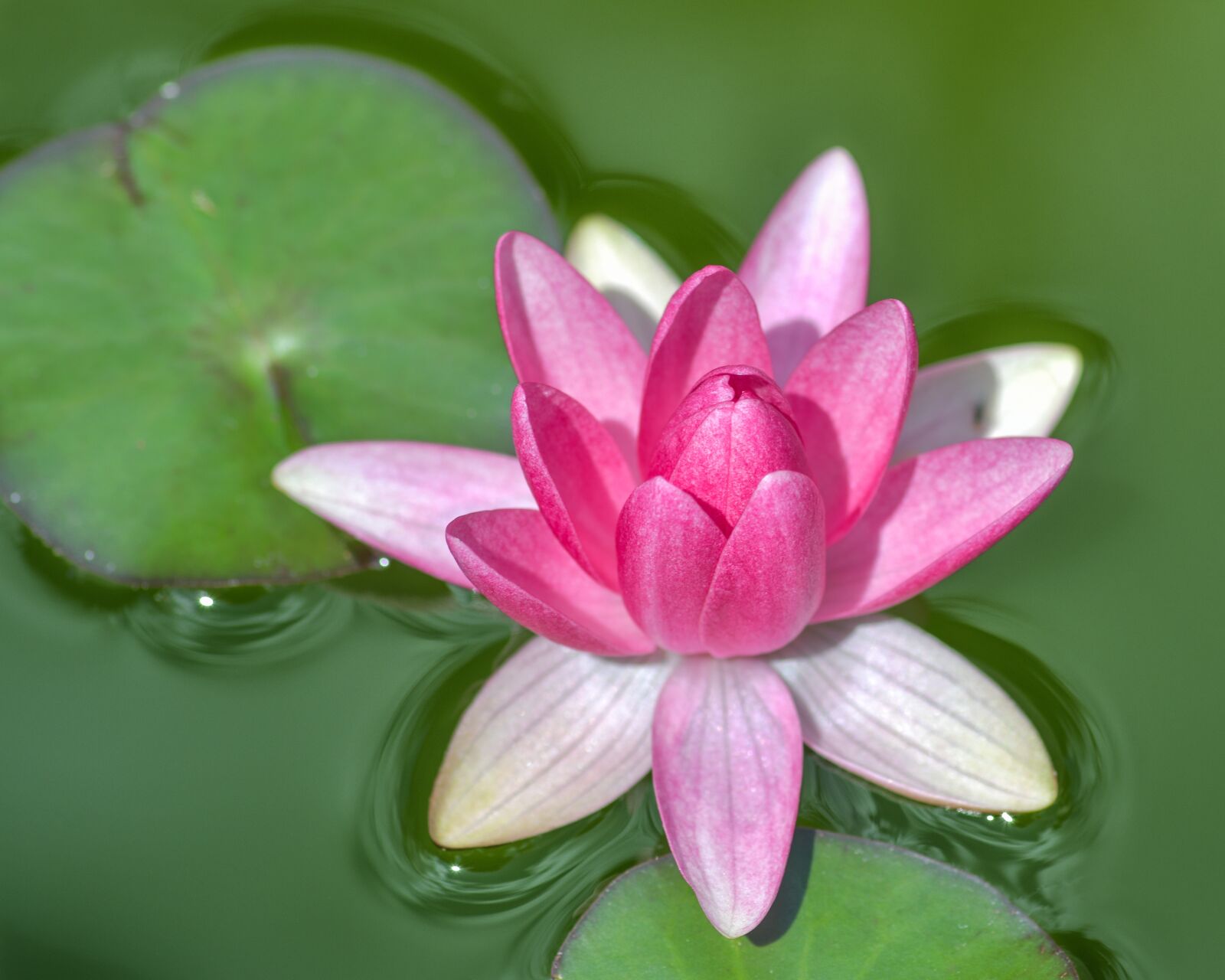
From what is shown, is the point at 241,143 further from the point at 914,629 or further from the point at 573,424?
the point at 914,629

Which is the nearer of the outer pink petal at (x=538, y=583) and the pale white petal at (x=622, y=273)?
the outer pink petal at (x=538, y=583)

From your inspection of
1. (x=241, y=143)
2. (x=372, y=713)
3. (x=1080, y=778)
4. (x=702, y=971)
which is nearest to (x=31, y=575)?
(x=372, y=713)

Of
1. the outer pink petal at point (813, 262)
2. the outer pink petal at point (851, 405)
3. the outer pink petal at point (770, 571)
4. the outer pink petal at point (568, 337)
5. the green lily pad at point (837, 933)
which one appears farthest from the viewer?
the outer pink petal at point (813, 262)

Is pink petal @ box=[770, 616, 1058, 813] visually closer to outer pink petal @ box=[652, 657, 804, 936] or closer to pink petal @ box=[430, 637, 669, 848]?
outer pink petal @ box=[652, 657, 804, 936]

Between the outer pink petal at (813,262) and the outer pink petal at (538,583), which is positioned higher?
the outer pink petal at (813,262)

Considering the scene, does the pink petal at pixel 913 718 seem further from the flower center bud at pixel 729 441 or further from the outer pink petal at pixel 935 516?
the flower center bud at pixel 729 441

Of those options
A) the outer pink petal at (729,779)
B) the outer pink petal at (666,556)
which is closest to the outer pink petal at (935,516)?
the outer pink petal at (729,779)
